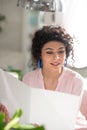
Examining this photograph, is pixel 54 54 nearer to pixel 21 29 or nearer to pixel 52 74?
pixel 52 74

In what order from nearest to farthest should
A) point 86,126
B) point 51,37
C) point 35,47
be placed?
point 86,126 < point 51,37 < point 35,47

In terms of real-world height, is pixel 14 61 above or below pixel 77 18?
below

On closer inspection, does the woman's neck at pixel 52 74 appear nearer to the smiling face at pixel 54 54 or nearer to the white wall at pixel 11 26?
the smiling face at pixel 54 54

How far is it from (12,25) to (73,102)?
90.8 inches

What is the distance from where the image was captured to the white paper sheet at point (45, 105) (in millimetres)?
816

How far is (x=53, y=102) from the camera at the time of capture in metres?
0.83

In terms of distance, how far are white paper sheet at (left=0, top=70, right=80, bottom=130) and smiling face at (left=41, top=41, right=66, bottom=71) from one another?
0.43 meters

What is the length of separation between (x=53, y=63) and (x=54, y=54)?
0.15ft

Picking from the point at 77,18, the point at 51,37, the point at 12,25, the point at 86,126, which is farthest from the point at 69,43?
the point at 12,25

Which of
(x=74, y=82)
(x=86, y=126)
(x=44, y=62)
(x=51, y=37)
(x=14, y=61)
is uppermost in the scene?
(x=51, y=37)

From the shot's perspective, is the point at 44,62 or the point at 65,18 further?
the point at 65,18

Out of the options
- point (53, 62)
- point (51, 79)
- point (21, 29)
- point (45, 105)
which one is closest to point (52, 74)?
point (51, 79)

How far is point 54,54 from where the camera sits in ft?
4.29

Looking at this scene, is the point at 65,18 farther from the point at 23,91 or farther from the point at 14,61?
the point at 23,91
